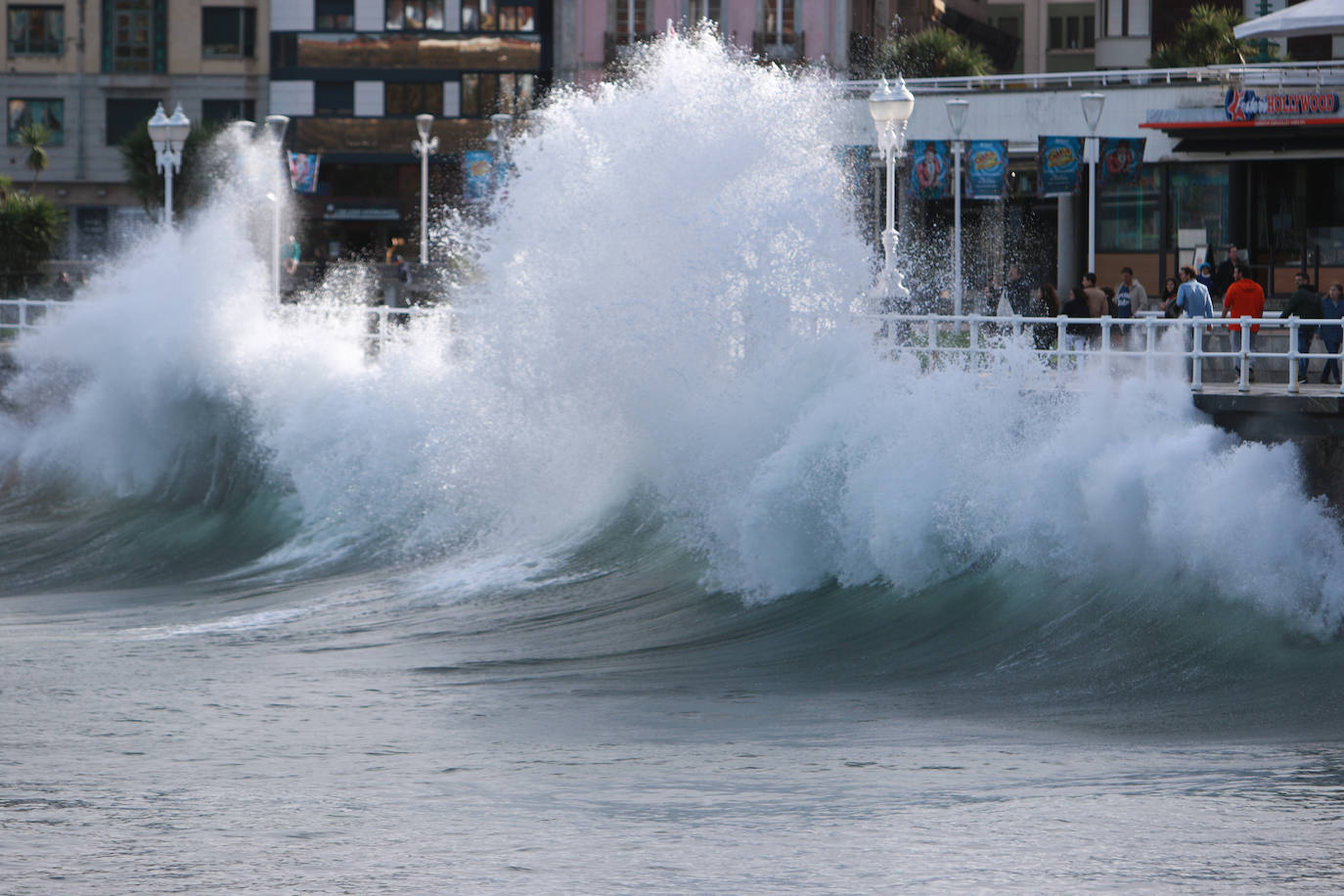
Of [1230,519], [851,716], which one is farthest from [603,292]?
[851,716]

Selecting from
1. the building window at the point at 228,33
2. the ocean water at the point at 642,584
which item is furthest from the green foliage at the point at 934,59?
the ocean water at the point at 642,584

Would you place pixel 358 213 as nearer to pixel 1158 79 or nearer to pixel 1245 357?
pixel 1158 79

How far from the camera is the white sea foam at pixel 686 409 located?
1644 centimetres

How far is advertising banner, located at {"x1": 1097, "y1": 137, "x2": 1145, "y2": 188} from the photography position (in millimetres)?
39031

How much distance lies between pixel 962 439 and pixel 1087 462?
1387mm

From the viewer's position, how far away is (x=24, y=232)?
51.4m

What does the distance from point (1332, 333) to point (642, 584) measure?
7.20m

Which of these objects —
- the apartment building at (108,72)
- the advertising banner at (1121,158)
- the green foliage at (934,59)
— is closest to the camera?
the advertising banner at (1121,158)

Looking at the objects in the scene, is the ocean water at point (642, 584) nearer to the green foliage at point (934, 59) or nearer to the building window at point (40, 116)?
the green foliage at point (934, 59)

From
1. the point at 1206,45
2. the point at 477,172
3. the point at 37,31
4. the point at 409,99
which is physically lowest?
the point at 477,172

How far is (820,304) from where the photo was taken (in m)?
21.0

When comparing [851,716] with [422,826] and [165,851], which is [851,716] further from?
[165,851]

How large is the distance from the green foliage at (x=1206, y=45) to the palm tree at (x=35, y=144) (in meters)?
36.6

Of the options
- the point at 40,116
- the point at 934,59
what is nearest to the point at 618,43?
the point at 934,59
